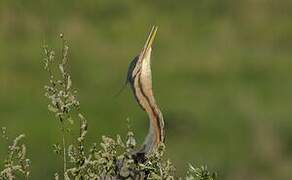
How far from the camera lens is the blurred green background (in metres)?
10.5

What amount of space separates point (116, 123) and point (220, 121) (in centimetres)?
98

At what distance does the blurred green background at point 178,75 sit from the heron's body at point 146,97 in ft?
15.5

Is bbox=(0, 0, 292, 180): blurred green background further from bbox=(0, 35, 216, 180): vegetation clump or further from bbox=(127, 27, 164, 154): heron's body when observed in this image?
bbox=(0, 35, 216, 180): vegetation clump

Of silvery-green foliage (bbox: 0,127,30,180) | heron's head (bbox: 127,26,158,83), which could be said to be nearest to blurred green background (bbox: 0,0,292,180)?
heron's head (bbox: 127,26,158,83)

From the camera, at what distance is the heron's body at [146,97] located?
170 inches

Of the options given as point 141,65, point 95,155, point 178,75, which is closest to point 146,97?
point 141,65

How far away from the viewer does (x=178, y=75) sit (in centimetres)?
1207

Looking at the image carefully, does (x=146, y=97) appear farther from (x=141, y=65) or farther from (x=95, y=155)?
(x=95, y=155)

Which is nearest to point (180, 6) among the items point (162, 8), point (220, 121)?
point (162, 8)

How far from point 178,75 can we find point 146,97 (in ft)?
25.1

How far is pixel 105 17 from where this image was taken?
44.0 ft

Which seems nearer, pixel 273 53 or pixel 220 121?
pixel 220 121

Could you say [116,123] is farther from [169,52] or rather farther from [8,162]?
[8,162]

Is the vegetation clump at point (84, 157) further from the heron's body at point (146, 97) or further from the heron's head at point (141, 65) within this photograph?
the heron's head at point (141, 65)
